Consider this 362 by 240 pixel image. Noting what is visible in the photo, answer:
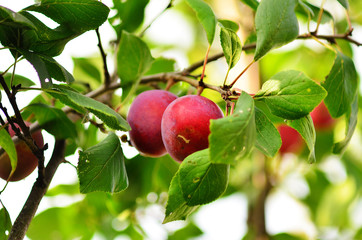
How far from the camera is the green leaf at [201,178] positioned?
57cm

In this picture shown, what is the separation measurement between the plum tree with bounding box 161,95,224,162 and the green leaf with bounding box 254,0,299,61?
11 centimetres

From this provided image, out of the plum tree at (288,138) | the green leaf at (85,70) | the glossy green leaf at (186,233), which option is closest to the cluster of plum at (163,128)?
the green leaf at (85,70)

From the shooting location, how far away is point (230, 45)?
65 cm

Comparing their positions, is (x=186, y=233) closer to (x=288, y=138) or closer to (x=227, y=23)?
(x=288, y=138)

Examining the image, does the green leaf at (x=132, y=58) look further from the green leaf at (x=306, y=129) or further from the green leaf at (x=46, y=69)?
the green leaf at (x=306, y=129)

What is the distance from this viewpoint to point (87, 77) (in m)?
1.25

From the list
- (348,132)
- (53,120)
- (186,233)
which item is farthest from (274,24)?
(186,233)

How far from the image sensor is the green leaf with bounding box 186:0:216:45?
69 cm

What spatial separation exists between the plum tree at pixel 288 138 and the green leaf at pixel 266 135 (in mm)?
905

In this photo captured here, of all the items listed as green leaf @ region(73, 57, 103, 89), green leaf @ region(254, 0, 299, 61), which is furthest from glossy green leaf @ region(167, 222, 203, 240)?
green leaf @ region(254, 0, 299, 61)

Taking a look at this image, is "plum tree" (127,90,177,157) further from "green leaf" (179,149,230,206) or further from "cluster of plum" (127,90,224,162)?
"green leaf" (179,149,230,206)

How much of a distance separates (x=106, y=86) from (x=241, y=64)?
0.62 m

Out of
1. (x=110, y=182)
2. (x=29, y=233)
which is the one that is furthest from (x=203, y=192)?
(x=29, y=233)

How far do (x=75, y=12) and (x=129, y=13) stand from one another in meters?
0.34
